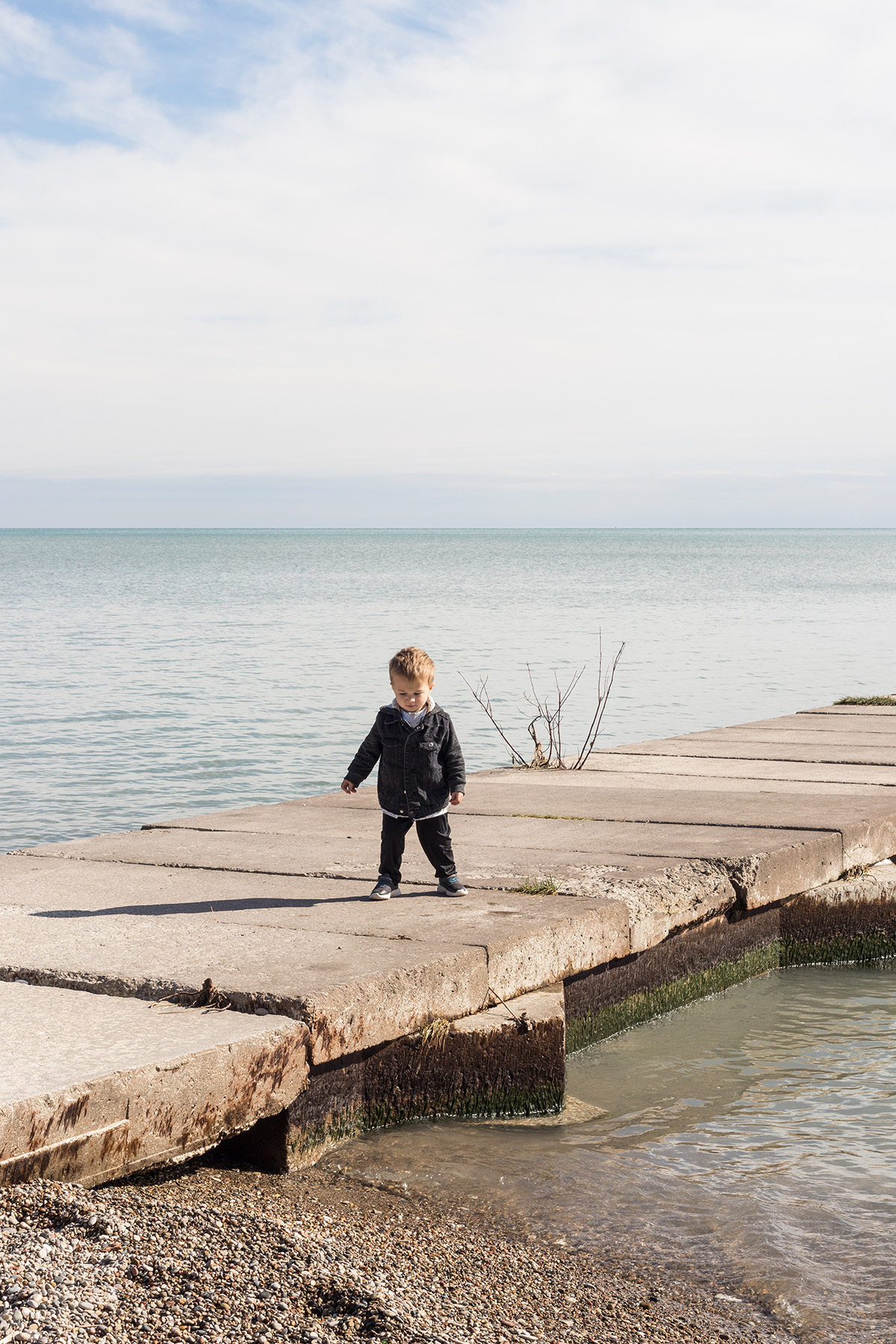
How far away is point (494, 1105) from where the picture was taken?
4730 millimetres

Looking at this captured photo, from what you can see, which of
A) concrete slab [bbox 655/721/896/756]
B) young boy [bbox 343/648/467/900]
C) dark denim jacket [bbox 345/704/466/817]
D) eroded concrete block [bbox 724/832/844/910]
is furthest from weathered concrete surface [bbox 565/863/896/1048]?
concrete slab [bbox 655/721/896/756]

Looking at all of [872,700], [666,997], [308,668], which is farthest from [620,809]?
[308,668]

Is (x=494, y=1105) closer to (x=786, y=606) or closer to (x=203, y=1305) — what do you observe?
(x=203, y=1305)

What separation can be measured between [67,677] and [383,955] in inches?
797

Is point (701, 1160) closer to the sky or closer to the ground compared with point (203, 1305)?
closer to the ground

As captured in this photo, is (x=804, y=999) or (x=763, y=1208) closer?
(x=763, y=1208)

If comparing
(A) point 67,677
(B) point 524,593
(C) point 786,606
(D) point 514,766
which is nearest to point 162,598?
(B) point 524,593

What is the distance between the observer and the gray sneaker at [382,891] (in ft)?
18.0

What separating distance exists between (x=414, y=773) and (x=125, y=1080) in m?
2.37

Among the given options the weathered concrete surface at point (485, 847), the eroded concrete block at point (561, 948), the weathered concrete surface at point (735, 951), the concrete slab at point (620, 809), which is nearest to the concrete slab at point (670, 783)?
the concrete slab at point (620, 809)

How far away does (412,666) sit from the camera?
18.0 feet

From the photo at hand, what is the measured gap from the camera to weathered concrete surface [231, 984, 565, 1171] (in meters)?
4.07

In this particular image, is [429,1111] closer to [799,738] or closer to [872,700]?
[799,738]

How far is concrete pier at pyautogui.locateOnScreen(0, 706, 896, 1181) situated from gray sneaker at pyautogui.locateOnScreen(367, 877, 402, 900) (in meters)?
0.08
